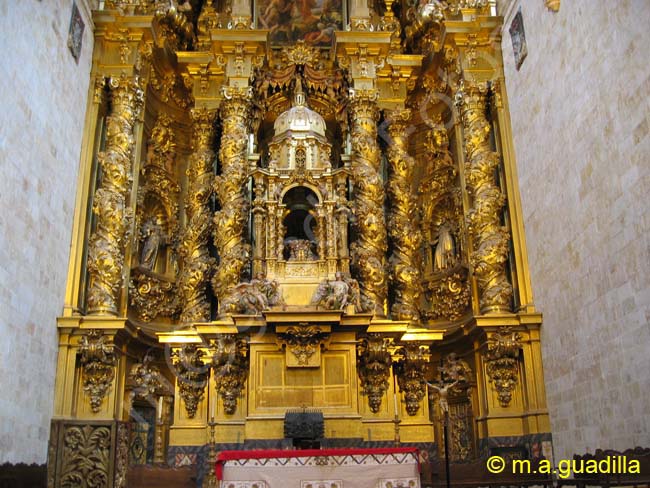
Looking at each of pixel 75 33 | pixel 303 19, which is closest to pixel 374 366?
pixel 75 33

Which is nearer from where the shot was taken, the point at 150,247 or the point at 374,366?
the point at 374,366

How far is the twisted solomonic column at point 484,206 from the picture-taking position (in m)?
14.4

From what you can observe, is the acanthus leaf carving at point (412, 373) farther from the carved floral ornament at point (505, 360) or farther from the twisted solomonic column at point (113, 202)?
the twisted solomonic column at point (113, 202)

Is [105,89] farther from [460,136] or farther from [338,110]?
[460,136]

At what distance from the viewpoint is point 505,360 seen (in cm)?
1370

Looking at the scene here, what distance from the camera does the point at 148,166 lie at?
16688 millimetres

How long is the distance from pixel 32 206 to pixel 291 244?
18.5 ft

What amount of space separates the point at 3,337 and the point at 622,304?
31.6 feet

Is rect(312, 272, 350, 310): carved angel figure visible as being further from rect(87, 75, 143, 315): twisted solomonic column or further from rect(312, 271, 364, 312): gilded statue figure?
rect(87, 75, 143, 315): twisted solomonic column

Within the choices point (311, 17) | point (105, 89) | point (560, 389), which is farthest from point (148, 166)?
point (560, 389)

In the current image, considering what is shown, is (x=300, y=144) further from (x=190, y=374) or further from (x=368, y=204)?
(x=190, y=374)

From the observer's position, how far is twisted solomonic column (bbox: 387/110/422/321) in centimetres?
1590

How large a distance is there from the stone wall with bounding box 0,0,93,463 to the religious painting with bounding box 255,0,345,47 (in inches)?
250

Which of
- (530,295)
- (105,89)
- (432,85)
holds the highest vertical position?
(432,85)
